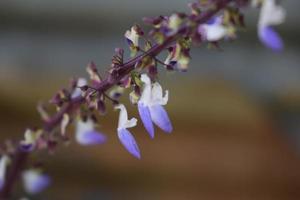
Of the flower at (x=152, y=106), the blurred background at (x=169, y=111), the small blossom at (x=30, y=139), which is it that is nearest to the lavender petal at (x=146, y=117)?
the flower at (x=152, y=106)

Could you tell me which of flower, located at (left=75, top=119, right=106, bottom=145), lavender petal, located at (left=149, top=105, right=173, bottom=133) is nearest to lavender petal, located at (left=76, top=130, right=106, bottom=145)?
flower, located at (left=75, top=119, right=106, bottom=145)

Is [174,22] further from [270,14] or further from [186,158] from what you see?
[186,158]

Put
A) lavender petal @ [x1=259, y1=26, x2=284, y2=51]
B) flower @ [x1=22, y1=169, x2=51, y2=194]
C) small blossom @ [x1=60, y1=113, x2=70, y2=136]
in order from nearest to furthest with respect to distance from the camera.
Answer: lavender petal @ [x1=259, y1=26, x2=284, y2=51] < small blossom @ [x1=60, y1=113, x2=70, y2=136] < flower @ [x1=22, y1=169, x2=51, y2=194]

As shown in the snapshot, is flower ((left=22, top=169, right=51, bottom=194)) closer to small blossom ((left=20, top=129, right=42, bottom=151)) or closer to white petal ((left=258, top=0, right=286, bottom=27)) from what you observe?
small blossom ((left=20, top=129, right=42, bottom=151))

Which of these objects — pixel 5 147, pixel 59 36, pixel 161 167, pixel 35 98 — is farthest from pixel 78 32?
pixel 5 147

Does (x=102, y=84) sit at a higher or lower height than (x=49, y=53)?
lower

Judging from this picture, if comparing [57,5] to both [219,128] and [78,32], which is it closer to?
[78,32]
